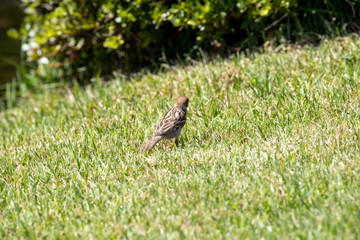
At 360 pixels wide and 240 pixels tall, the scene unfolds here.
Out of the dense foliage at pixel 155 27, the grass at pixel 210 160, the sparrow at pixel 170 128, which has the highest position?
the dense foliage at pixel 155 27

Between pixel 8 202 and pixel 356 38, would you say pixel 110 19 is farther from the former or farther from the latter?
pixel 8 202

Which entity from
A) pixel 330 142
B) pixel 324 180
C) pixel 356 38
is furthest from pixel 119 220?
pixel 356 38

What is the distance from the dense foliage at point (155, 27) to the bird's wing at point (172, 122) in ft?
8.30

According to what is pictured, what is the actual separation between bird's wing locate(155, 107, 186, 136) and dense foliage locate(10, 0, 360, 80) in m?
2.53

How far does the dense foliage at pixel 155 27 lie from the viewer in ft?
23.9

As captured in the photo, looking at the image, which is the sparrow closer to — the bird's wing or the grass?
the bird's wing

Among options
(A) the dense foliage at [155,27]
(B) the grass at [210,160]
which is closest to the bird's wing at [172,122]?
(B) the grass at [210,160]

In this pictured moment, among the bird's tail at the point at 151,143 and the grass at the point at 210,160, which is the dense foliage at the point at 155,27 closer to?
the grass at the point at 210,160

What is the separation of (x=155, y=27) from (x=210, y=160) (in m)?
4.22

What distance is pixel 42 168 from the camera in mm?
4746

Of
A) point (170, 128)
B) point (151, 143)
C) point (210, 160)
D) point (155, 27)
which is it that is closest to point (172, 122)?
point (170, 128)

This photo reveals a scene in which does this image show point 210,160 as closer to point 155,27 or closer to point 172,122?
point 172,122

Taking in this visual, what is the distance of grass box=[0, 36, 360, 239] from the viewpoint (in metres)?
3.37

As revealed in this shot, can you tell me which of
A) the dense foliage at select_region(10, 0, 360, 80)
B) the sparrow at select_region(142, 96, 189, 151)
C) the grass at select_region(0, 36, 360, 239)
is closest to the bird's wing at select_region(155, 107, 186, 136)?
the sparrow at select_region(142, 96, 189, 151)
